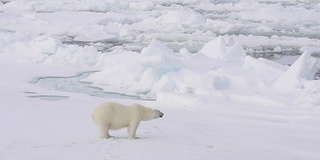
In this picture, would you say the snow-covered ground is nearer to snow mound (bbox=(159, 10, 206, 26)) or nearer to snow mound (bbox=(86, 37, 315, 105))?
snow mound (bbox=(86, 37, 315, 105))

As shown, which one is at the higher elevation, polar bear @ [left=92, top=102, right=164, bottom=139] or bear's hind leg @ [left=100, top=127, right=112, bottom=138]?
polar bear @ [left=92, top=102, right=164, bottom=139]

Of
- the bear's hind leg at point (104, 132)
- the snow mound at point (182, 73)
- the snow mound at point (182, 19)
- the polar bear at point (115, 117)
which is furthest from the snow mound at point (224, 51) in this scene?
the snow mound at point (182, 19)

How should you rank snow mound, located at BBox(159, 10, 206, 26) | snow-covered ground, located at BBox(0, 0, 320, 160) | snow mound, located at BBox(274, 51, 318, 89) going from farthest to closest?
snow mound, located at BBox(159, 10, 206, 26) → snow mound, located at BBox(274, 51, 318, 89) → snow-covered ground, located at BBox(0, 0, 320, 160)

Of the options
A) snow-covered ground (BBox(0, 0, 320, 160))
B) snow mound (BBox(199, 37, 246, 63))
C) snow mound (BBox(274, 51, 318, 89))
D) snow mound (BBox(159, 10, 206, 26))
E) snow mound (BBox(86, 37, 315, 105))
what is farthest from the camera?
snow mound (BBox(159, 10, 206, 26))

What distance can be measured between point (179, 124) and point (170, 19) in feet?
55.8

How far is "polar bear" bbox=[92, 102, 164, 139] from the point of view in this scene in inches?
215

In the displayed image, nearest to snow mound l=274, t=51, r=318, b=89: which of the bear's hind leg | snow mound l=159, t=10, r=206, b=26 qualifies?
the bear's hind leg

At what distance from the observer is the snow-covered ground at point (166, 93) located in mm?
5250

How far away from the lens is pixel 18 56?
44.9 ft

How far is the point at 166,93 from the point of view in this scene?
8.70m

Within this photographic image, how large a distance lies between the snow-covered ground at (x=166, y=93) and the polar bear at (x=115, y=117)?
0.44 ft

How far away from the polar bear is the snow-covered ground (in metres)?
0.13

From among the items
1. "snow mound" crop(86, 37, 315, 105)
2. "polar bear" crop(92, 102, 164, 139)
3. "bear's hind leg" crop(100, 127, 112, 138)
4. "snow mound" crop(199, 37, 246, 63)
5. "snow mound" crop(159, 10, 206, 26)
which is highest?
"snow mound" crop(159, 10, 206, 26)

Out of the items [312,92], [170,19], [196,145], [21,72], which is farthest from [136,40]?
[196,145]
